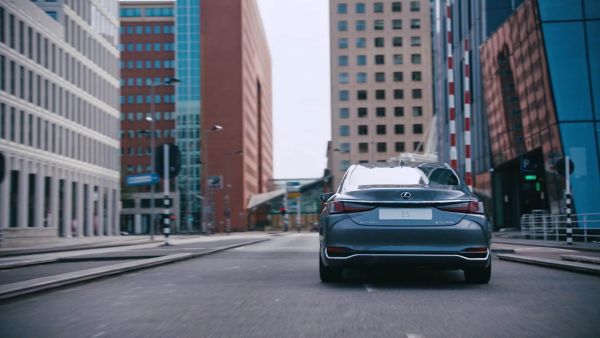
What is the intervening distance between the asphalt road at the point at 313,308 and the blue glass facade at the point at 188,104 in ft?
297

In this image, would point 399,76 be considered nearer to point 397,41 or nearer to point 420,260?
point 397,41

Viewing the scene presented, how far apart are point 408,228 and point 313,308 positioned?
5.84ft

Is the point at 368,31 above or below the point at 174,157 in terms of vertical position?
above

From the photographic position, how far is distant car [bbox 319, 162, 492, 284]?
7.62 m

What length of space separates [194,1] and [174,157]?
265 ft

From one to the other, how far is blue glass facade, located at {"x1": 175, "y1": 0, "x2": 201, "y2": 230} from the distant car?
91.4 metres

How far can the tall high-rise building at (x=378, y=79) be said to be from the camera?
102m

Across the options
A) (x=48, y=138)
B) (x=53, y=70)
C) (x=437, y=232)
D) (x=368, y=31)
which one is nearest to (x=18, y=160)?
(x=48, y=138)

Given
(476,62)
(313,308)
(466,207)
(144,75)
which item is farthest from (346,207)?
(144,75)

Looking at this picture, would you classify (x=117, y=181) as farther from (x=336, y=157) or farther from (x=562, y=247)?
(x=562, y=247)

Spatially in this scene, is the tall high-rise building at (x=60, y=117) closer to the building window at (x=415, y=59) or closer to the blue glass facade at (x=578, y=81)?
the blue glass facade at (x=578, y=81)

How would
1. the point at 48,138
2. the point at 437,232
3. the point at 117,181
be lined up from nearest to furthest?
the point at 437,232, the point at 48,138, the point at 117,181

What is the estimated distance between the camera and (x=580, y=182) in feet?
85.9

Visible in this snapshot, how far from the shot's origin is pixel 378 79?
10344 cm
